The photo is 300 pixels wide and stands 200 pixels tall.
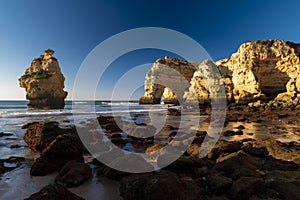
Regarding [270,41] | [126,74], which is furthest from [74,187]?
[270,41]

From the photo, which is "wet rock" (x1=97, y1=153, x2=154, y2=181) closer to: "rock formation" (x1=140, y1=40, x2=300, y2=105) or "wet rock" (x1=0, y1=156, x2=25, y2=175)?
"wet rock" (x1=0, y1=156, x2=25, y2=175)

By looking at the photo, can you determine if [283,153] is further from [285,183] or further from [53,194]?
[53,194]

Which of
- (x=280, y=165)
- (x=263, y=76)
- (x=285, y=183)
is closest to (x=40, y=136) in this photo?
(x=285, y=183)

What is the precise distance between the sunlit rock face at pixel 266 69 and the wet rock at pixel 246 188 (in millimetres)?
32641

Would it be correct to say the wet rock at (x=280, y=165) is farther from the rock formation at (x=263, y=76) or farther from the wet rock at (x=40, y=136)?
the rock formation at (x=263, y=76)

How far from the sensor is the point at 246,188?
255 centimetres

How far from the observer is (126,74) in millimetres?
11938

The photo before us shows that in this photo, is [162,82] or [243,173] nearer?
[243,173]

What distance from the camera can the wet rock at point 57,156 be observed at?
364cm

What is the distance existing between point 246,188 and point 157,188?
4.69ft

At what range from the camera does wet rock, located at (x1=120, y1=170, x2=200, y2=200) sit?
2.18 m

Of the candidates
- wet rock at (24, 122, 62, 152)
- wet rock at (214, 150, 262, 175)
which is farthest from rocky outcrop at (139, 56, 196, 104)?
wet rock at (214, 150, 262, 175)

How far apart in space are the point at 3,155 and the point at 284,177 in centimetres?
708

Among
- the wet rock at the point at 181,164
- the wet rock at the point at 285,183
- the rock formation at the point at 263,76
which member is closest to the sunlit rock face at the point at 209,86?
the rock formation at the point at 263,76
